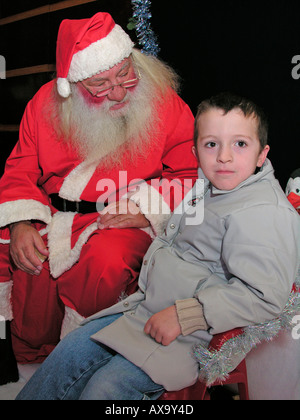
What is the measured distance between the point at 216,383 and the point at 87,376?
38 centimetres

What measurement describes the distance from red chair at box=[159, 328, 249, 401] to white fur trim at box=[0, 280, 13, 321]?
0.94 m

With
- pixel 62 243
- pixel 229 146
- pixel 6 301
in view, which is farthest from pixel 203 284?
pixel 6 301

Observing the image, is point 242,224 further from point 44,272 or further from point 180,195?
point 44,272

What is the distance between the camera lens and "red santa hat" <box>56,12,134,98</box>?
1.76 m

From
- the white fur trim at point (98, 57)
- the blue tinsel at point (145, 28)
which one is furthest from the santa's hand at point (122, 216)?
the blue tinsel at point (145, 28)

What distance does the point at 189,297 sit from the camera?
1.28m

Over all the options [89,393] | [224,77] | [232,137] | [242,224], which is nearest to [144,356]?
[89,393]

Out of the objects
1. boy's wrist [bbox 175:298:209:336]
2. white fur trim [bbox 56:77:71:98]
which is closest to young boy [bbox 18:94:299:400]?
boy's wrist [bbox 175:298:209:336]

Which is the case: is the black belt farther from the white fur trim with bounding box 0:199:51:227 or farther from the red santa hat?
the red santa hat

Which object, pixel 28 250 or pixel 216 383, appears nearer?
pixel 216 383

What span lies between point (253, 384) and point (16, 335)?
41.8 inches

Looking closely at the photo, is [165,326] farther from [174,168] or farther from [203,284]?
[174,168]

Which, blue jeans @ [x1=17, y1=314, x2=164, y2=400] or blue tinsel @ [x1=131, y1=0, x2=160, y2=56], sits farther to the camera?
blue tinsel @ [x1=131, y1=0, x2=160, y2=56]

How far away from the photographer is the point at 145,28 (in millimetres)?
2291
